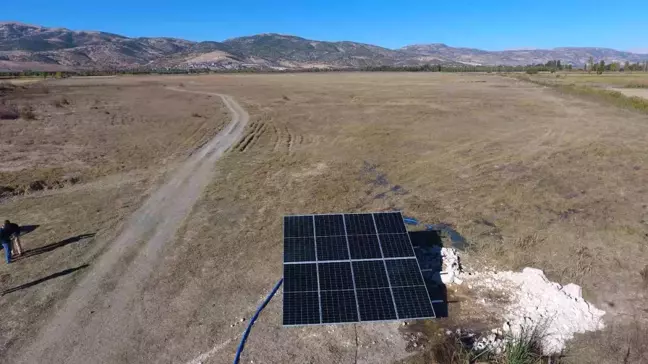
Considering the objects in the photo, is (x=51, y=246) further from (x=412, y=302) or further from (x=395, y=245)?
(x=412, y=302)

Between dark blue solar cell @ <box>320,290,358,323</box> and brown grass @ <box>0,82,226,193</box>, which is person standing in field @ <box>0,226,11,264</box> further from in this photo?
dark blue solar cell @ <box>320,290,358,323</box>

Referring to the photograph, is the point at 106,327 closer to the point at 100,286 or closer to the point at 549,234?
the point at 100,286

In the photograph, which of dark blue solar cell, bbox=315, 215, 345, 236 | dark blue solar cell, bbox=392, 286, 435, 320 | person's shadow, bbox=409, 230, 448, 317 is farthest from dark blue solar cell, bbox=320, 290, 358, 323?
person's shadow, bbox=409, 230, 448, 317

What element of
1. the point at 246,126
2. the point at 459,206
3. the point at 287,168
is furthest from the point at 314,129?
the point at 459,206

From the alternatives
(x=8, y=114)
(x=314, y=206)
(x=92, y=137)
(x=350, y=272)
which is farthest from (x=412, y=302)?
(x=8, y=114)

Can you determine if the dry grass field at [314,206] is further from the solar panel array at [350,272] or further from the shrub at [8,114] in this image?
the shrub at [8,114]
